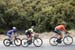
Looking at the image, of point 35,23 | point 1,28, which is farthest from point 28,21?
point 1,28

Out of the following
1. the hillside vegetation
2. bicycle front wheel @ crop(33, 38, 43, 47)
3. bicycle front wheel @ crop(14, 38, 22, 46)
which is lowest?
bicycle front wheel @ crop(33, 38, 43, 47)

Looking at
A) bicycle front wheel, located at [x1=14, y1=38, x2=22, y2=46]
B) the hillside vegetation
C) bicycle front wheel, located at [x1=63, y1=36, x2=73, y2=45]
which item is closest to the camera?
bicycle front wheel, located at [x1=63, y1=36, x2=73, y2=45]

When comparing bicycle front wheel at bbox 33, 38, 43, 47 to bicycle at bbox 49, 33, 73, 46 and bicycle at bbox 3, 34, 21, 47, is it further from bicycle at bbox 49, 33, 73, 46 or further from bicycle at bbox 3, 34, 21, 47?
bicycle at bbox 3, 34, 21, 47

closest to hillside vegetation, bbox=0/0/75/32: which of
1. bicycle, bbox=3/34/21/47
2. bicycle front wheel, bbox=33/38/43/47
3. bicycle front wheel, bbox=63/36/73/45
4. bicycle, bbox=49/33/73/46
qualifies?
bicycle, bbox=3/34/21/47

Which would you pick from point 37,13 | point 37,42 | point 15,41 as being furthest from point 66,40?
point 37,13

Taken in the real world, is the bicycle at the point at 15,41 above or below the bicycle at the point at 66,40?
above

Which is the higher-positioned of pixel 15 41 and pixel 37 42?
pixel 15 41

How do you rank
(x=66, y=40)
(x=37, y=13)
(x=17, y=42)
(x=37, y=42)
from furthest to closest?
(x=37, y=13), (x=17, y=42), (x=66, y=40), (x=37, y=42)

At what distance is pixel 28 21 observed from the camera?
32.2 metres

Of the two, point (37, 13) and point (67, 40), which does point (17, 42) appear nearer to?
point (67, 40)

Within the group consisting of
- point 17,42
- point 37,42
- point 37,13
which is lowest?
point 37,42

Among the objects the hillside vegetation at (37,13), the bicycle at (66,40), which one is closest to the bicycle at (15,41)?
the bicycle at (66,40)

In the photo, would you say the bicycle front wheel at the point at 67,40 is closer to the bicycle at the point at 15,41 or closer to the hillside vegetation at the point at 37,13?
the bicycle at the point at 15,41

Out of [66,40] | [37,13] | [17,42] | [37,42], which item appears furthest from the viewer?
[37,13]
